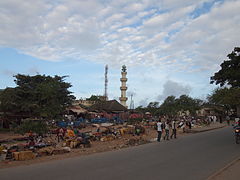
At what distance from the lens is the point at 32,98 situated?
105 ft

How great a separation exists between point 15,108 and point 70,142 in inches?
657

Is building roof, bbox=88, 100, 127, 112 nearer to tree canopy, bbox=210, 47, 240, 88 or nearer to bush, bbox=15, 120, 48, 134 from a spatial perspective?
bush, bbox=15, 120, 48, 134

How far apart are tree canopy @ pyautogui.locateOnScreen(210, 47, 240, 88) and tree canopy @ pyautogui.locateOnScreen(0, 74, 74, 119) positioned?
20.5 metres

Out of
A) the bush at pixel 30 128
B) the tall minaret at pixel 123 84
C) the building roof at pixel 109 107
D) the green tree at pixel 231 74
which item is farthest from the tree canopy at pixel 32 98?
the tall minaret at pixel 123 84

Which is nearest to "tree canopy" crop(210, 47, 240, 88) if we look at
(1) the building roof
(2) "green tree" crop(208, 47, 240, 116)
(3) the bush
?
(2) "green tree" crop(208, 47, 240, 116)

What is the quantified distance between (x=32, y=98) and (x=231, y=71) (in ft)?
80.3

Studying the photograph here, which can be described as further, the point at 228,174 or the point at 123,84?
the point at 123,84

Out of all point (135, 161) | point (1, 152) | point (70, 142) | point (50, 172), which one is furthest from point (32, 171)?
point (70, 142)

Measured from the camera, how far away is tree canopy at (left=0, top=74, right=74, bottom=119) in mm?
29156

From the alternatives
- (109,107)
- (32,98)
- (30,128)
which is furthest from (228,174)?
(109,107)

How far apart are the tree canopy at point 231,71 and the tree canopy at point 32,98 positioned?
20475 mm

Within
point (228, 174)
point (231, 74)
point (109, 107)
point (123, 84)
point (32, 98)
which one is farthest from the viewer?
point (123, 84)

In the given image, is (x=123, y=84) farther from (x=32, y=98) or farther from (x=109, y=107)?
(x=32, y=98)

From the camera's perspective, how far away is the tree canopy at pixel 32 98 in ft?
95.7
